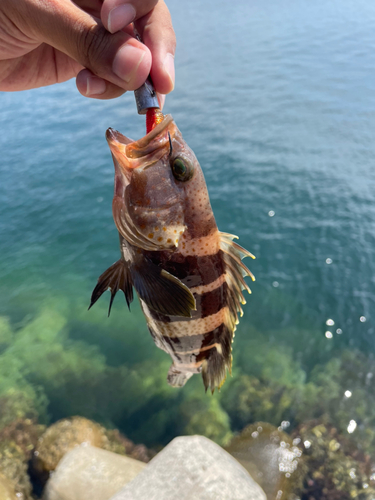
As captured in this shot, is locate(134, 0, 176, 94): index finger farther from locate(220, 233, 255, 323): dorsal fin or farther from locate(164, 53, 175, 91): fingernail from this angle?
locate(220, 233, 255, 323): dorsal fin

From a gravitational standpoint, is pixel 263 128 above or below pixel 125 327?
above

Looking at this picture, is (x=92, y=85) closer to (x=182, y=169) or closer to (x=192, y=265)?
(x=182, y=169)

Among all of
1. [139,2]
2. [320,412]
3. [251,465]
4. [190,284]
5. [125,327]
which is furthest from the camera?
[125,327]

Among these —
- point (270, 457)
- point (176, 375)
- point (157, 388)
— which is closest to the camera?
point (176, 375)

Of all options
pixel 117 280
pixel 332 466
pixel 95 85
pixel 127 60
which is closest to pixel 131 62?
pixel 127 60

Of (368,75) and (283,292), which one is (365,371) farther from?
(368,75)

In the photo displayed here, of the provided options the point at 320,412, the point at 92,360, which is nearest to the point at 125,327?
the point at 92,360

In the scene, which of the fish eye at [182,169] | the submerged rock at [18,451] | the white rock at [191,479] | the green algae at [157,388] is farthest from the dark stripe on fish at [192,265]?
the submerged rock at [18,451]
